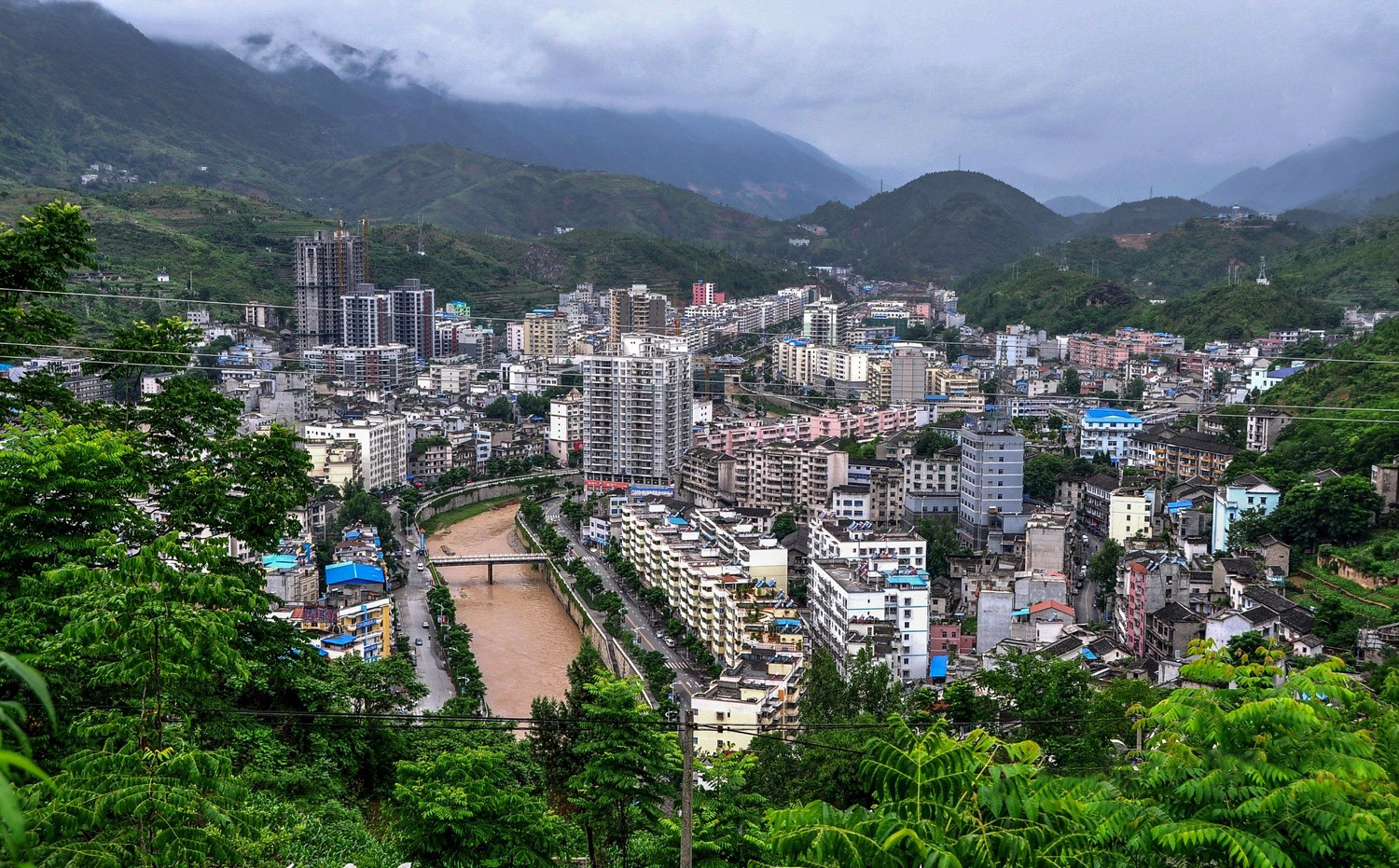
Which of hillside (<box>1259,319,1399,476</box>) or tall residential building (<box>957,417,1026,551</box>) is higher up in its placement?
hillside (<box>1259,319,1399,476</box>)

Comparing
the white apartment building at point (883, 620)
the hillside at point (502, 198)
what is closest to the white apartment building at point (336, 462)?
the white apartment building at point (883, 620)

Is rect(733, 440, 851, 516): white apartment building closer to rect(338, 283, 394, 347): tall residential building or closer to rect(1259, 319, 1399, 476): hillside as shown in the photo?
rect(1259, 319, 1399, 476): hillside

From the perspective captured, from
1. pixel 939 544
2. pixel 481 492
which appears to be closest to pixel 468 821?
pixel 939 544

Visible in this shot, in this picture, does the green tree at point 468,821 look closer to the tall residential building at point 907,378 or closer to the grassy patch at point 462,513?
the grassy patch at point 462,513

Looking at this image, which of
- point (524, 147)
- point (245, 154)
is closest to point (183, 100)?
point (245, 154)

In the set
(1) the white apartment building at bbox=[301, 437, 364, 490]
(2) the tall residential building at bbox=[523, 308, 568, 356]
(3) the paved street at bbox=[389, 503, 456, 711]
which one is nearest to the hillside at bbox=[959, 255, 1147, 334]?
(2) the tall residential building at bbox=[523, 308, 568, 356]

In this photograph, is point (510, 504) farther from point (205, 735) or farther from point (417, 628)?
point (205, 735)

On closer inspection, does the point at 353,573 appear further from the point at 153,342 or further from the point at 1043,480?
the point at 1043,480
